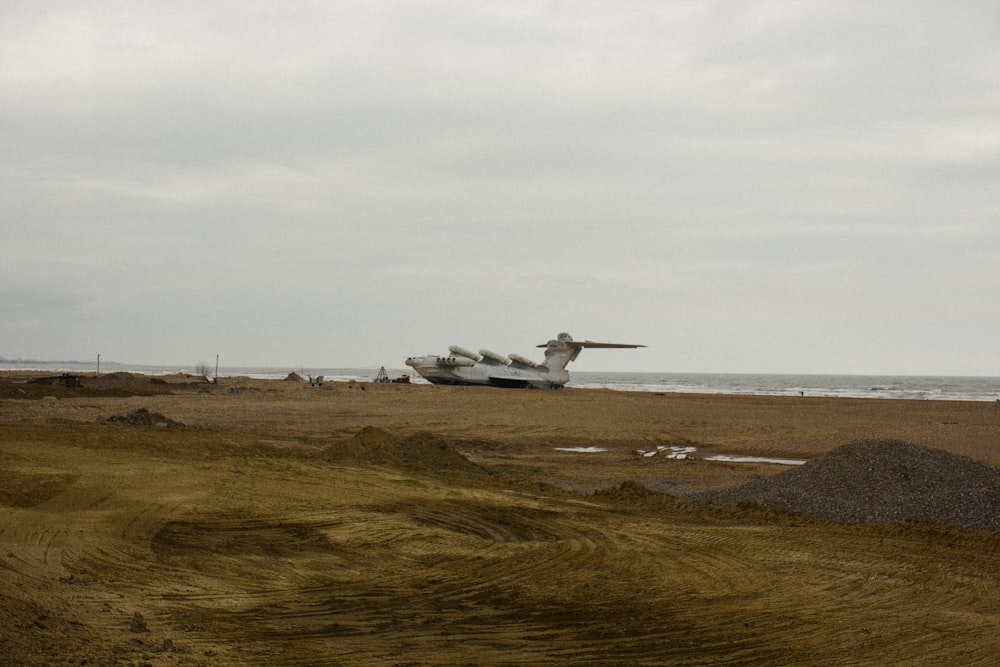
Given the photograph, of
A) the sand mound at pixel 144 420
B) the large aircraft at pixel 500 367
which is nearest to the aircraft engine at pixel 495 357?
the large aircraft at pixel 500 367

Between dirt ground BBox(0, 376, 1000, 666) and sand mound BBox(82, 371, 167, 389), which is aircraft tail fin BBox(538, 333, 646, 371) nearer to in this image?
sand mound BBox(82, 371, 167, 389)

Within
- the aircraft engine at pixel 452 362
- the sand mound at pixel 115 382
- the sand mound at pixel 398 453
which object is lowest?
the sand mound at pixel 398 453

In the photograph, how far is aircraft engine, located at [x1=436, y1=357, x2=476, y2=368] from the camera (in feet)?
179

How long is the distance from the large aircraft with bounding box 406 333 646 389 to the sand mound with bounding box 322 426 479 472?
3838 centimetres

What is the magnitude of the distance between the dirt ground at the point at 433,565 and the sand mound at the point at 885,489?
635 mm

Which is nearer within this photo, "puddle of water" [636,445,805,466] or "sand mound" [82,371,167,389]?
"puddle of water" [636,445,805,466]

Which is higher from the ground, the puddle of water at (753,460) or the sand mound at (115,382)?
the sand mound at (115,382)

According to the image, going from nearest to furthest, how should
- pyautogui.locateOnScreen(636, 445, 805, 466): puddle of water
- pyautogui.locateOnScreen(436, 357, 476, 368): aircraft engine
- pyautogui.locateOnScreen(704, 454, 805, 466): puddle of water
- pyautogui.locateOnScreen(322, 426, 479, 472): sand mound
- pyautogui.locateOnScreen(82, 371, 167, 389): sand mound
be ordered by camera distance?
pyautogui.locateOnScreen(322, 426, 479, 472): sand mound → pyautogui.locateOnScreen(704, 454, 805, 466): puddle of water → pyautogui.locateOnScreen(636, 445, 805, 466): puddle of water → pyautogui.locateOnScreen(82, 371, 167, 389): sand mound → pyautogui.locateOnScreen(436, 357, 476, 368): aircraft engine

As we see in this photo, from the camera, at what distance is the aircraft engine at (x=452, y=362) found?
54.6m

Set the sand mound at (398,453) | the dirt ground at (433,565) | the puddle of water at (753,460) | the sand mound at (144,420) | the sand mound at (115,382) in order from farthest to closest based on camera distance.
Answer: the sand mound at (115,382), the sand mound at (144,420), the puddle of water at (753,460), the sand mound at (398,453), the dirt ground at (433,565)

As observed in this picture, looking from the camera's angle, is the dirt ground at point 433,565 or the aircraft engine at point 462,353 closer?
the dirt ground at point 433,565

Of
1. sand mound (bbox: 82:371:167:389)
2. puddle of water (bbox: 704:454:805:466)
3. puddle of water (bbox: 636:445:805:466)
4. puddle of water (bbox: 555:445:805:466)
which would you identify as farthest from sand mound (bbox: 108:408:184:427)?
sand mound (bbox: 82:371:167:389)

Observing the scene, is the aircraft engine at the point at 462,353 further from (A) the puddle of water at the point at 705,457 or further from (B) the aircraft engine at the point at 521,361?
(A) the puddle of water at the point at 705,457

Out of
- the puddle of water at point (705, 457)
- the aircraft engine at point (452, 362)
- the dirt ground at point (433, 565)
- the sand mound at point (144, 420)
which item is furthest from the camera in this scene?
the aircraft engine at point (452, 362)
